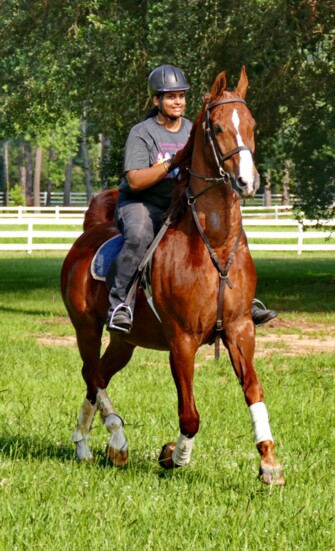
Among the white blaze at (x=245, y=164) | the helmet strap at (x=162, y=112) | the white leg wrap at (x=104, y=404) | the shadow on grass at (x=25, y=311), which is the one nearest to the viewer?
the white blaze at (x=245, y=164)

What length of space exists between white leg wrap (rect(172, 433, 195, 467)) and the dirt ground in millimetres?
7994

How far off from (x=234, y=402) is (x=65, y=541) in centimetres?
488

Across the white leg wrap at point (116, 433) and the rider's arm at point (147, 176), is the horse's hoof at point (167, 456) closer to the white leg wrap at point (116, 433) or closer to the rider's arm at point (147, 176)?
the white leg wrap at point (116, 433)

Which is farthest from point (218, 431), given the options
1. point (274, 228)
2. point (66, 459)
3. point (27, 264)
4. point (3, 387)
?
point (274, 228)

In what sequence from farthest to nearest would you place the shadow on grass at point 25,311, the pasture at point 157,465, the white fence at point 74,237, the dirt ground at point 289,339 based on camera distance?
the white fence at point 74,237 → the shadow on grass at point 25,311 → the dirt ground at point 289,339 → the pasture at point 157,465

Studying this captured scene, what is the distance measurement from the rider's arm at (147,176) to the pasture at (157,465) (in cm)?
193

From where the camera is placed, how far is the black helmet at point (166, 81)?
25.8 feet

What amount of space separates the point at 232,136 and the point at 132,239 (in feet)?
4.17

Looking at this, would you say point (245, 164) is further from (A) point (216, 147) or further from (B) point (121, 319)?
(B) point (121, 319)

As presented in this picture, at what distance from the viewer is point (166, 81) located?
7863 mm

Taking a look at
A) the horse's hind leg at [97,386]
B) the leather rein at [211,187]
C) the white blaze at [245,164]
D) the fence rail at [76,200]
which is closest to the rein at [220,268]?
the leather rein at [211,187]

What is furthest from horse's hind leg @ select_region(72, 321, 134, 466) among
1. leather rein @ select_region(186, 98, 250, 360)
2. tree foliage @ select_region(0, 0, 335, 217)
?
tree foliage @ select_region(0, 0, 335, 217)

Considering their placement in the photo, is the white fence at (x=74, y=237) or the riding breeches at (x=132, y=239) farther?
the white fence at (x=74, y=237)

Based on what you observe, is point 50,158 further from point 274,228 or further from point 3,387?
point 3,387
